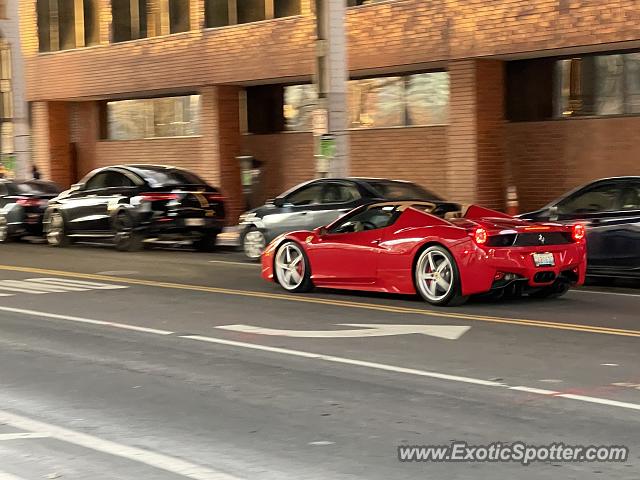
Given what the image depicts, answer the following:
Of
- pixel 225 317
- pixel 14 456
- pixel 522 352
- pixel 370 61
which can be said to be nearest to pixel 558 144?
pixel 370 61

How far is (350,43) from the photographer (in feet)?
81.6

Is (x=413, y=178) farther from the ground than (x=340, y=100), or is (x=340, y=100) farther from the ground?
(x=340, y=100)

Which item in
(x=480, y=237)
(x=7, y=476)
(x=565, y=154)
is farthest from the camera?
(x=565, y=154)

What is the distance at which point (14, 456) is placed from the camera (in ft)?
20.9

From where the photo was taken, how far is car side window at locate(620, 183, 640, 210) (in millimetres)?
14078

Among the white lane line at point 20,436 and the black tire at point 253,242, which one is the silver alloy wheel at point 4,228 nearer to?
the black tire at point 253,242

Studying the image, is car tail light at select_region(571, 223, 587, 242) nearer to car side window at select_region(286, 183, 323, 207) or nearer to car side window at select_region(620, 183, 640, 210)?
car side window at select_region(620, 183, 640, 210)

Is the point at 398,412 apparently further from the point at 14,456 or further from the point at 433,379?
the point at 14,456

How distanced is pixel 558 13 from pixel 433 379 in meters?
13.9

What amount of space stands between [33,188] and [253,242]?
24.1 ft

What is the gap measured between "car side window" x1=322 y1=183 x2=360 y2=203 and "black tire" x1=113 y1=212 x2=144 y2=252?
4087 mm

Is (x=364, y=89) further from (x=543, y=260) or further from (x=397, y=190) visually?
(x=543, y=260)

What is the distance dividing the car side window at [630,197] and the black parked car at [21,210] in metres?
13.2

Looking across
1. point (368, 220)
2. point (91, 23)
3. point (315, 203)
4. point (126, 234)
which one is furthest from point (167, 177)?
point (91, 23)
